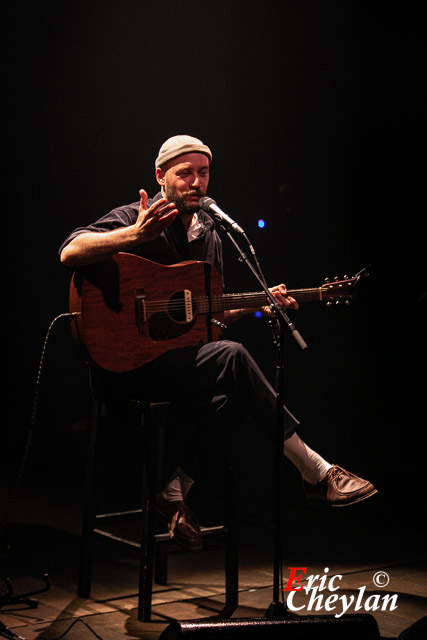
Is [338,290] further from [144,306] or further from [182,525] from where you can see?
[182,525]

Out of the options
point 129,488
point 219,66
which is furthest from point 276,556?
point 219,66

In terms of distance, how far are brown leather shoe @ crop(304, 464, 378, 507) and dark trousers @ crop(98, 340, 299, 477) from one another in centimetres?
23

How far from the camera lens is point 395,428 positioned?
16.9 ft

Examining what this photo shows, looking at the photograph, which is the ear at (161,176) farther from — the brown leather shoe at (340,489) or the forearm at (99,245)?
the brown leather shoe at (340,489)

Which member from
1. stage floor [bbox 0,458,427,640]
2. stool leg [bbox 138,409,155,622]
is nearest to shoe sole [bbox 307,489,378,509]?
stage floor [bbox 0,458,427,640]

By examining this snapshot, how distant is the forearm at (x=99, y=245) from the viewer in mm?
3070

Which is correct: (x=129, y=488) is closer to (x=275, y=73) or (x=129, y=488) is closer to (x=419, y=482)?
(x=419, y=482)

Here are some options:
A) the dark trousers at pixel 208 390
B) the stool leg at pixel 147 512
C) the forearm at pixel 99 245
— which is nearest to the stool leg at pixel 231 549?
the dark trousers at pixel 208 390

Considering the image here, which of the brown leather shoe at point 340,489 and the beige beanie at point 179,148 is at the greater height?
the beige beanie at point 179,148

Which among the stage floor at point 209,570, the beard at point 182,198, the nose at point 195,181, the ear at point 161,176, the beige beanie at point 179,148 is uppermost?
the beige beanie at point 179,148

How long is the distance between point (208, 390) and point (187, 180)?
87cm

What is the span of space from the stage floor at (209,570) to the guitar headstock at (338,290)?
1184 millimetres

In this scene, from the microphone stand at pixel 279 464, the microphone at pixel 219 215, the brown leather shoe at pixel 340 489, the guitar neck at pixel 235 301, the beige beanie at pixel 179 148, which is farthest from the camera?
the beige beanie at pixel 179 148

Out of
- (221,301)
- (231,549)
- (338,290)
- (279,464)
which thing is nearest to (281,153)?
(338,290)
